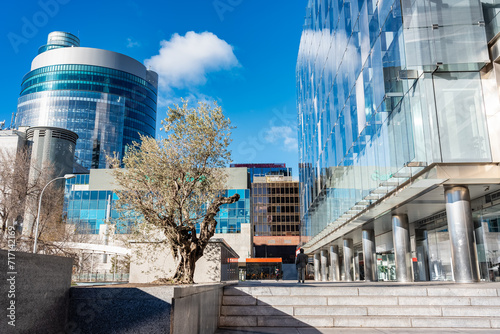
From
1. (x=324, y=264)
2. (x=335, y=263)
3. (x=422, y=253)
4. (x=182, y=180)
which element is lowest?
(x=324, y=264)

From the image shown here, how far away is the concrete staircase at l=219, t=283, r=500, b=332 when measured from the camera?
9750 mm

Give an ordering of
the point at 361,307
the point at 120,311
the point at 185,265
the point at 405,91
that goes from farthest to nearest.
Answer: the point at 405,91 → the point at 185,265 → the point at 361,307 → the point at 120,311

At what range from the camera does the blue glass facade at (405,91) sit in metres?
16.4

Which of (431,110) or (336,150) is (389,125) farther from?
(336,150)

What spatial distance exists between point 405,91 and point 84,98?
140705 mm

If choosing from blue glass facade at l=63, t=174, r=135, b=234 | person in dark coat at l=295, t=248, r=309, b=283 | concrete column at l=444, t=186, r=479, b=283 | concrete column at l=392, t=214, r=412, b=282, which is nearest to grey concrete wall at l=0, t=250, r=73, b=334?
concrete column at l=444, t=186, r=479, b=283

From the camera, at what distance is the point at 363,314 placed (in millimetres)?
10211

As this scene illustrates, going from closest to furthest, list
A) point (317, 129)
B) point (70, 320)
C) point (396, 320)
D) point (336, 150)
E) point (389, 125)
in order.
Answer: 1. point (70, 320)
2. point (396, 320)
3. point (389, 125)
4. point (336, 150)
5. point (317, 129)

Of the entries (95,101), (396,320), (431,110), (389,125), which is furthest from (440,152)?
(95,101)

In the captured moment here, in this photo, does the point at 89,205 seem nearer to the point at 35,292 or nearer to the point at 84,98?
the point at 35,292

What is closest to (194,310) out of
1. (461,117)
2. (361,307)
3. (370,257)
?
(361,307)

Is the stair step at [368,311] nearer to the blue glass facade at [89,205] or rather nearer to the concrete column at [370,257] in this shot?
the concrete column at [370,257]

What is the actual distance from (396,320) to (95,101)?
481ft

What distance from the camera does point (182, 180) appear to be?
14570 mm
